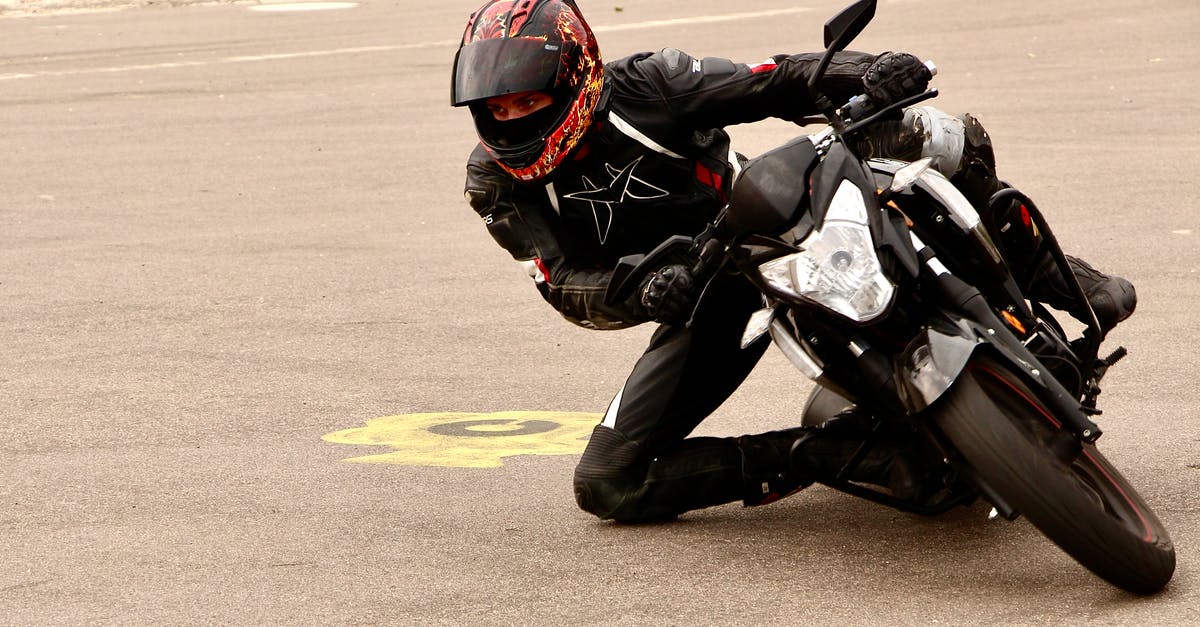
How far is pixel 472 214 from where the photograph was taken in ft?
34.3

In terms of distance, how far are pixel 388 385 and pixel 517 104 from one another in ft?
7.46

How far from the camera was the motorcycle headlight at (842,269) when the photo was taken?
3920 millimetres

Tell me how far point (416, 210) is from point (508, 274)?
1.81m

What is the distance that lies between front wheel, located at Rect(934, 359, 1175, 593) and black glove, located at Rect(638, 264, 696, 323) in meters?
0.68

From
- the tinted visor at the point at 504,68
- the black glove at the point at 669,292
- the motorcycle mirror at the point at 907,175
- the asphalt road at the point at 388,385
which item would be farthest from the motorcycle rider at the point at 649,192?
the black glove at the point at 669,292

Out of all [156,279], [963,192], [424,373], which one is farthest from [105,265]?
[963,192]

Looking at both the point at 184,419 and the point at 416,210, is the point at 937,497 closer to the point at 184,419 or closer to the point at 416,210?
the point at 184,419

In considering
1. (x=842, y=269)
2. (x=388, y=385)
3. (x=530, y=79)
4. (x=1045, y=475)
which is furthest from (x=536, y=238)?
(x=388, y=385)

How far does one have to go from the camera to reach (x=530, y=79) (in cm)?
482

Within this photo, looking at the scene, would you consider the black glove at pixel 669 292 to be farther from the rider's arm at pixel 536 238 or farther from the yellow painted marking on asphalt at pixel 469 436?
the yellow painted marking on asphalt at pixel 469 436

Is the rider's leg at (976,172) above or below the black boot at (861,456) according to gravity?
above

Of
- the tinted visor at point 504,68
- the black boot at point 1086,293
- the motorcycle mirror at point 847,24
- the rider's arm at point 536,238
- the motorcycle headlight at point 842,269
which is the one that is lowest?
the black boot at point 1086,293

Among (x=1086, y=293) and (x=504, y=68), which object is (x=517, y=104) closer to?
(x=504, y=68)

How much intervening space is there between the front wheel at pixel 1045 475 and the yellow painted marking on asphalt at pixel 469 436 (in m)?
2.20
